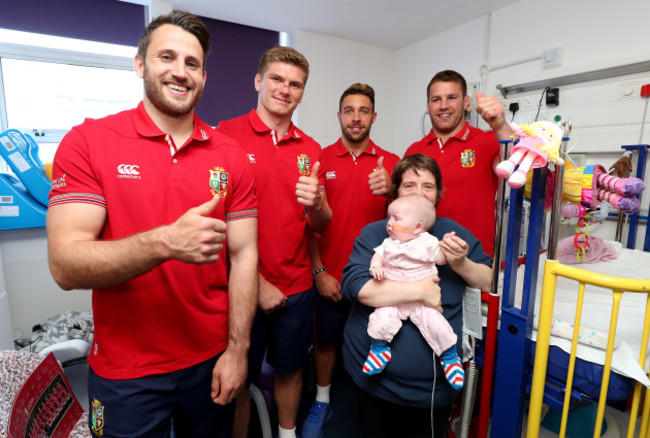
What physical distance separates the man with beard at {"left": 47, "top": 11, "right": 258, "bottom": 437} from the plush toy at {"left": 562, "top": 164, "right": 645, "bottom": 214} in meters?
1.24

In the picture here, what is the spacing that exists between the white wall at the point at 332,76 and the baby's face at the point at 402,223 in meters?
2.94

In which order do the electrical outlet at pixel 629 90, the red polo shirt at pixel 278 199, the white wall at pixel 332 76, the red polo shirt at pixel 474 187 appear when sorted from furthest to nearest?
the white wall at pixel 332 76 < the electrical outlet at pixel 629 90 < the red polo shirt at pixel 474 187 < the red polo shirt at pixel 278 199

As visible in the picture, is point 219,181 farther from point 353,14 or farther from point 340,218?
point 353,14

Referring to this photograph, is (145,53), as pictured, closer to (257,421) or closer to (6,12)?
(257,421)

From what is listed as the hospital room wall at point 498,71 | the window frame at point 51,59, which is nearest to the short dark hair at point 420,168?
the hospital room wall at point 498,71

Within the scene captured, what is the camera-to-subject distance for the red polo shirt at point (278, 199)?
5.82 feet

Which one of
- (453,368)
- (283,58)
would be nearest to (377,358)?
(453,368)

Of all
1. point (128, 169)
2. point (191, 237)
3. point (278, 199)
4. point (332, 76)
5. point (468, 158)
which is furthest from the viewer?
point (332, 76)

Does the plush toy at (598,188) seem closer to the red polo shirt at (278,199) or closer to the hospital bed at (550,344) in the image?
the hospital bed at (550,344)

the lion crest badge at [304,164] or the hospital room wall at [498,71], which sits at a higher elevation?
the hospital room wall at [498,71]

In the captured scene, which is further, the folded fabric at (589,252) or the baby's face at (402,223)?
the folded fabric at (589,252)

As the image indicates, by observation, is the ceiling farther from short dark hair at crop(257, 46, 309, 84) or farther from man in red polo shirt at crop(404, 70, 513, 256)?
short dark hair at crop(257, 46, 309, 84)

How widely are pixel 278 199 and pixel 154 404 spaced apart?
0.99 m

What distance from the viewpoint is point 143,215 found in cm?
113
